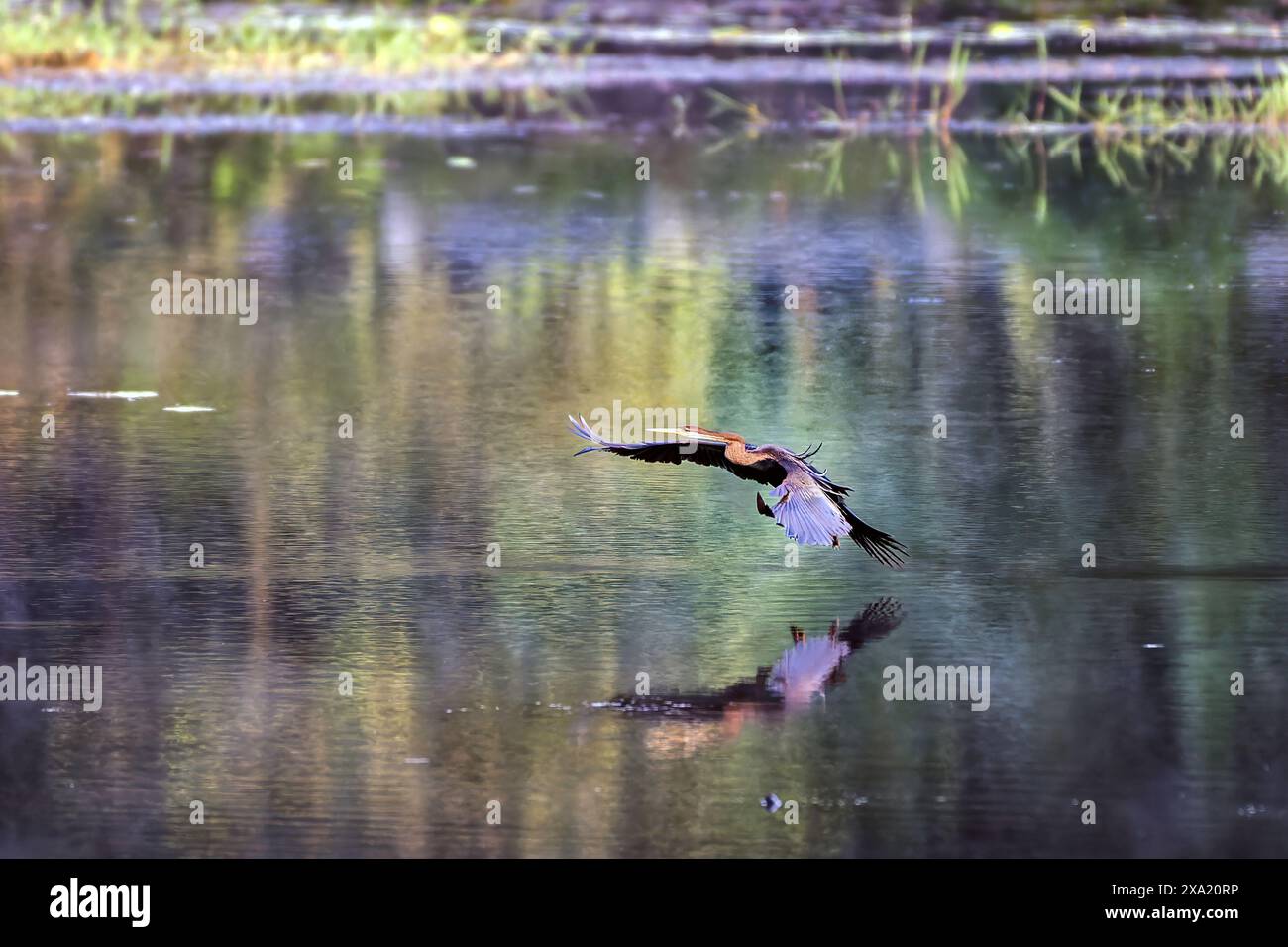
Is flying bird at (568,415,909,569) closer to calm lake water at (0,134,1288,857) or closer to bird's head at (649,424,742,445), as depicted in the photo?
bird's head at (649,424,742,445)

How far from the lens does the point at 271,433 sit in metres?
10.1

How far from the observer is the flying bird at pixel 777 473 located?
7.46 meters

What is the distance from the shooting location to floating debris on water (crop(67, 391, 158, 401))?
35.4 ft


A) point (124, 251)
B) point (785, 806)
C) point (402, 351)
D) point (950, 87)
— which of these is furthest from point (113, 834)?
point (950, 87)

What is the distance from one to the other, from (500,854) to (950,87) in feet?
47.5

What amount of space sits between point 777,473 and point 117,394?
13.9ft

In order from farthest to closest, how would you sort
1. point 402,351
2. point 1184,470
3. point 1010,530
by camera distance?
point 402,351 < point 1184,470 < point 1010,530

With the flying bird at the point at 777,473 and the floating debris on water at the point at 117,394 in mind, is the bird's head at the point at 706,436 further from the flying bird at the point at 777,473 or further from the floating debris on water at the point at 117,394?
the floating debris on water at the point at 117,394

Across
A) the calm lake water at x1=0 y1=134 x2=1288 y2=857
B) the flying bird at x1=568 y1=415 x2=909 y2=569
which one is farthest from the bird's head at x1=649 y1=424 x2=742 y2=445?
the calm lake water at x1=0 y1=134 x2=1288 y2=857

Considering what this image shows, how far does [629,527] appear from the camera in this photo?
8.70 meters

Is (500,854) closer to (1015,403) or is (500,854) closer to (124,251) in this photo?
(1015,403)

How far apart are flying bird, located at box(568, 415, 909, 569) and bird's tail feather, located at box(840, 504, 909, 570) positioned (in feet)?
0.37

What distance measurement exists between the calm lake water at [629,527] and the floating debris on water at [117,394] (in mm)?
87

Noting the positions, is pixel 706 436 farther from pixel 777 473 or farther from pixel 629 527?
pixel 629 527
